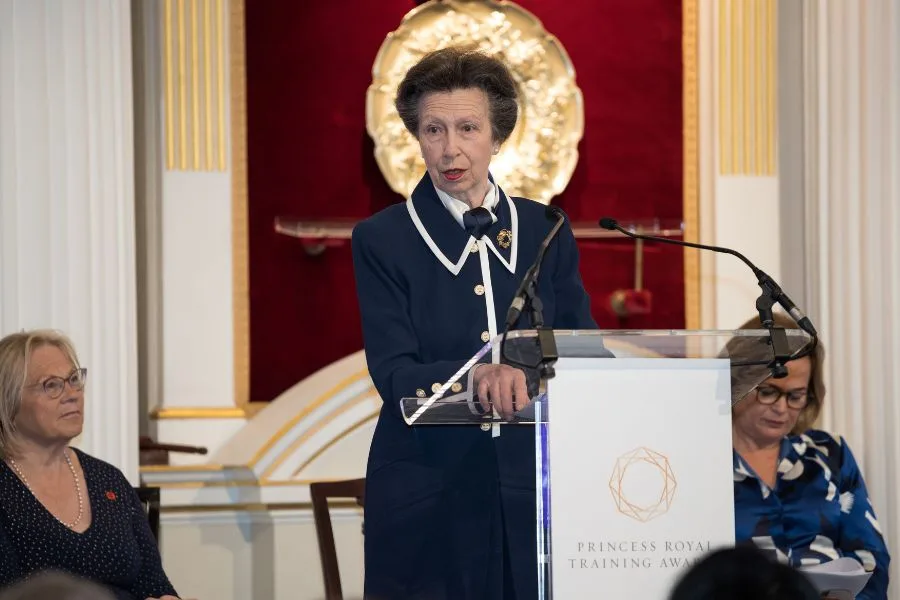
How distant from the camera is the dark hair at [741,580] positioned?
46.1 inches

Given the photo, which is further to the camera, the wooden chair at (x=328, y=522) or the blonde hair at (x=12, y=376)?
the wooden chair at (x=328, y=522)

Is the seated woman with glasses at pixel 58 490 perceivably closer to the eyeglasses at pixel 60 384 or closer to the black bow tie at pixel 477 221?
the eyeglasses at pixel 60 384

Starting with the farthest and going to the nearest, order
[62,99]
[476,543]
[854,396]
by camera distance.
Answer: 1. [854,396]
2. [62,99]
3. [476,543]

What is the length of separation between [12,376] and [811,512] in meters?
1.96

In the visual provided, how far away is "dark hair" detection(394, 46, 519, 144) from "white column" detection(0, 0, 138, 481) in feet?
4.68

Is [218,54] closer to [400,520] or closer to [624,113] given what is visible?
[624,113]

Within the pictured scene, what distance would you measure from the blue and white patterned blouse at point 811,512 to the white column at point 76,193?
166 cm

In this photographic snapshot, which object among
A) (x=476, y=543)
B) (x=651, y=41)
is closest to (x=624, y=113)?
(x=651, y=41)

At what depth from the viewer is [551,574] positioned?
1896 millimetres

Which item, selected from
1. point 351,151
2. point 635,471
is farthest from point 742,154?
point 635,471

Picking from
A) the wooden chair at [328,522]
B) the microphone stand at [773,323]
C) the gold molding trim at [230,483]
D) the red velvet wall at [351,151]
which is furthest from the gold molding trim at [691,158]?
the microphone stand at [773,323]

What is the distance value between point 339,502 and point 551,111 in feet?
5.59

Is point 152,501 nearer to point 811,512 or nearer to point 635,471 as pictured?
point 811,512

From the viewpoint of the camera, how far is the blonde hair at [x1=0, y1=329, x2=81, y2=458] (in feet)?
10.3
